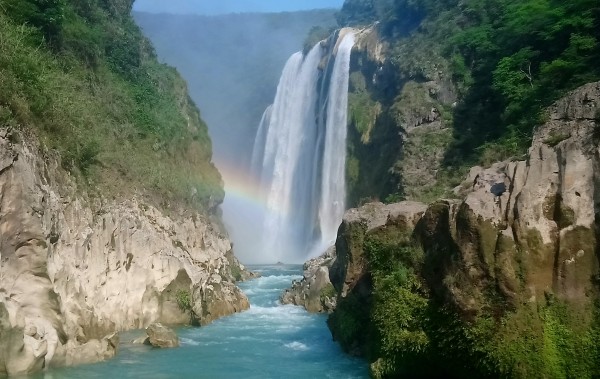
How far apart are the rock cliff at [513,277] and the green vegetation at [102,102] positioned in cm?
1001

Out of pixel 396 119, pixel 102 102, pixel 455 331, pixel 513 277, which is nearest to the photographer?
pixel 513 277

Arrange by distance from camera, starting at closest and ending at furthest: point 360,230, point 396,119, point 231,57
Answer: point 360,230 < point 396,119 < point 231,57

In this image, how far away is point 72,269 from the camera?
48.8 feet

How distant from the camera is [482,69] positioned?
99.8 feet

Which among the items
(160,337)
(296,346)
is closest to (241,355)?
(296,346)

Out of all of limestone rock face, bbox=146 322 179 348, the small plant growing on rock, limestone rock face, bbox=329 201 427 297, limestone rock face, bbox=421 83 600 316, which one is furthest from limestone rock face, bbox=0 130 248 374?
limestone rock face, bbox=421 83 600 316

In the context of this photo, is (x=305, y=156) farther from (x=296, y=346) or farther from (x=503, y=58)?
(x=296, y=346)

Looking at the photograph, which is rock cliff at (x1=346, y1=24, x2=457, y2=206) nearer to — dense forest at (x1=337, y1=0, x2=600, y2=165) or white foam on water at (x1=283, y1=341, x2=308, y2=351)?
dense forest at (x1=337, y1=0, x2=600, y2=165)

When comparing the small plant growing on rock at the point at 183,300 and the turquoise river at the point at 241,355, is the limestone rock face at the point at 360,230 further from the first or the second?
the small plant growing on rock at the point at 183,300

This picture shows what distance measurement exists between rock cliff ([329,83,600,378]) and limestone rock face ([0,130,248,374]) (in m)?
7.46

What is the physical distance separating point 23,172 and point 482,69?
24782mm

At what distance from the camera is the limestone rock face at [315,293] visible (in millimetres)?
23375

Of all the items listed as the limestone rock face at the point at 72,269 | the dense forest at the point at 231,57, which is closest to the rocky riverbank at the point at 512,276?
the limestone rock face at the point at 72,269

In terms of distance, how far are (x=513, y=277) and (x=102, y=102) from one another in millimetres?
20435
